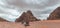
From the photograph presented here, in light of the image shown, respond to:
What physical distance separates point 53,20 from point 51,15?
4 cm

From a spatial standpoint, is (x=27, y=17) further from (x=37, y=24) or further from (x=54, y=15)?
(x=54, y=15)

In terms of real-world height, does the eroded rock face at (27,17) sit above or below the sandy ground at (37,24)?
above

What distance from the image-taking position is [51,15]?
36.6 inches

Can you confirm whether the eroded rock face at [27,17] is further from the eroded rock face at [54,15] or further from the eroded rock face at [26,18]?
the eroded rock face at [54,15]

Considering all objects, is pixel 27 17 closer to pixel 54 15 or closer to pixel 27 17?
pixel 27 17

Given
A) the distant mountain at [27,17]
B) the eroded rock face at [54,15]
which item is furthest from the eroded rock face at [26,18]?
the eroded rock face at [54,15]

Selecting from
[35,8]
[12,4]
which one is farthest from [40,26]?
[12,4]

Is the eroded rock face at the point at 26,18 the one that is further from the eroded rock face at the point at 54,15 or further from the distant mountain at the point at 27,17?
the eroded rock face at the point at 54,15

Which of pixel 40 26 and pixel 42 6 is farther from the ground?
pixel 42 6

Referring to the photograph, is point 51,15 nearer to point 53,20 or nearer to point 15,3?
point 53,20

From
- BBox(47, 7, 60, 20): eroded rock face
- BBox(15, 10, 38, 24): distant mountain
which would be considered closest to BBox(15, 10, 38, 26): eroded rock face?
BBox(15, 10, 38, 24): distant mountain

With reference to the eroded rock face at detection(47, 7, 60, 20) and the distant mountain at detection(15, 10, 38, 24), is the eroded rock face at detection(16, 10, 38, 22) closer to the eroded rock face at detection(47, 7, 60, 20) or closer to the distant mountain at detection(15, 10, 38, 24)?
the distant mountain at detection(15, 10, 38, 24)

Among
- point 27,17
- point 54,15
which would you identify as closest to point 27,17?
point 27,17

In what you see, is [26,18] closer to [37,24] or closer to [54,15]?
[37,24]
